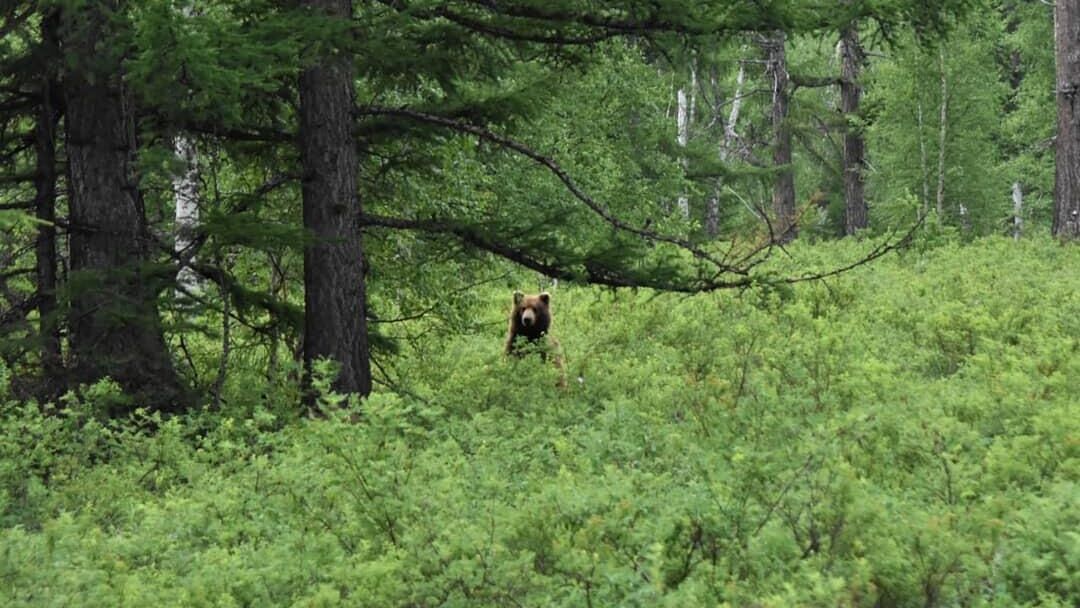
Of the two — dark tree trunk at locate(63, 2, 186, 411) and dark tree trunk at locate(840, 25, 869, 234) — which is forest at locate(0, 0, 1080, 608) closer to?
dark tree trunk at locate(63, 2, 186, 411)

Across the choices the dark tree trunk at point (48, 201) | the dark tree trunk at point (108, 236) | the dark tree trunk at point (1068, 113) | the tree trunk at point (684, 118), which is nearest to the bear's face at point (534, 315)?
the dark tree trunk at point (108, 236)

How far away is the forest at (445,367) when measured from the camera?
5270 millimetres

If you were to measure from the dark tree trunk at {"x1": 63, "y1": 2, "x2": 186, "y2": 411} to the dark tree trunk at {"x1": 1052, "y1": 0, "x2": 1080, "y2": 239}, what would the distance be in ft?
56.0

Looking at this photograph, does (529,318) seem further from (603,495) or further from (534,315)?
(603,495)

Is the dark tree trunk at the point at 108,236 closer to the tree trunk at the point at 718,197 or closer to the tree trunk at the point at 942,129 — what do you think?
the tree trunk at the point at 942,129

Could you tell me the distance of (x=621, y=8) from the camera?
934 cm

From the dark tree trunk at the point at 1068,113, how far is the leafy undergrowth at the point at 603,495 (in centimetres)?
1128

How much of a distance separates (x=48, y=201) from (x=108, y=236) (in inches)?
38.2

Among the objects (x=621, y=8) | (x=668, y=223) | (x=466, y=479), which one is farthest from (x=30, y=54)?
(x=668, y=223)

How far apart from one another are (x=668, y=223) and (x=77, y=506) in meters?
11.9

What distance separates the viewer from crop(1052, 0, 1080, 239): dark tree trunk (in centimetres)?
2084

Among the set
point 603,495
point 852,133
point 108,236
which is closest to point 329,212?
point 108,236

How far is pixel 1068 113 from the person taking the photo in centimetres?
2097

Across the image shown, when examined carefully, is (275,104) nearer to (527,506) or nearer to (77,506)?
(77,506)
